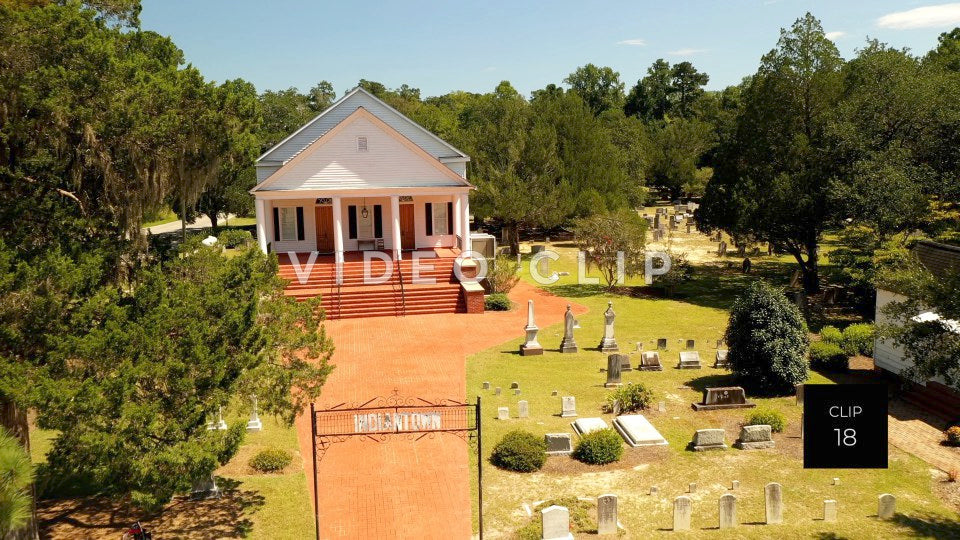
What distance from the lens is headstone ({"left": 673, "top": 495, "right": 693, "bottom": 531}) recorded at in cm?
1384

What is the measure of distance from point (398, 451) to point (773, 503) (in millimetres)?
8342

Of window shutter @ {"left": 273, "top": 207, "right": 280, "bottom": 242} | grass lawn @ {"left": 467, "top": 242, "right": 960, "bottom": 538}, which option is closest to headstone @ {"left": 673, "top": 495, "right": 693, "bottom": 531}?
grass lawn @ {"left": 467, "top": 242, "right": 960, "bottom": 538}

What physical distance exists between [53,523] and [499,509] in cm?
860

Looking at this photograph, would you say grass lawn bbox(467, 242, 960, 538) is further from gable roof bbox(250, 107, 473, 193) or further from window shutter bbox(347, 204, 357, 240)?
window shutter bbox(347, 204, 357, 240)

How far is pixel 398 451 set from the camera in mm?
17719

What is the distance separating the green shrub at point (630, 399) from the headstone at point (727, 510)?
247 inches

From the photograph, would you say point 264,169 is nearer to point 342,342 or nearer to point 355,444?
point 342,342

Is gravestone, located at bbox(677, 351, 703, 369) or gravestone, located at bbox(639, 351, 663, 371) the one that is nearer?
gravestone, located at bbox(639, 351, 663, 371)

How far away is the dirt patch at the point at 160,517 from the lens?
545 inches

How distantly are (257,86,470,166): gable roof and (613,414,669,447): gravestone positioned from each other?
67.8 ft

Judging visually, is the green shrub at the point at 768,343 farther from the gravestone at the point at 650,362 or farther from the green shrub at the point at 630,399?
the green shrub at the point at 630,399

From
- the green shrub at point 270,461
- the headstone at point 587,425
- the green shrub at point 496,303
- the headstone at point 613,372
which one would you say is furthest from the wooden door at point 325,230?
the headstone at point 587,425

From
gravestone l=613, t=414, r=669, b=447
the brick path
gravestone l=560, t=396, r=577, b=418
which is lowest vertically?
the brick path

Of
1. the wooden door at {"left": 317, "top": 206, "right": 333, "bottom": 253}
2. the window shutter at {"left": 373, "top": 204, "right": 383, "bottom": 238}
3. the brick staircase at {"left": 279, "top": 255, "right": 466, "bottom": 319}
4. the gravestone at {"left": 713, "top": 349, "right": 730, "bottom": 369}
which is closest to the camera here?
the gravestone at {"left": 713, "top": 349, "right": 730, "bottom": 369}
